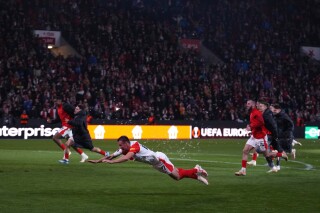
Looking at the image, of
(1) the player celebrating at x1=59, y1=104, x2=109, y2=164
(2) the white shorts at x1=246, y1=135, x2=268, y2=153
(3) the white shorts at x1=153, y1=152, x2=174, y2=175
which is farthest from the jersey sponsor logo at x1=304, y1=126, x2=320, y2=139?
(3) the white shorts at x1=153, y1=152, x2=174, y2=175

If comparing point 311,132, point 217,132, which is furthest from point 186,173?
point 311,132

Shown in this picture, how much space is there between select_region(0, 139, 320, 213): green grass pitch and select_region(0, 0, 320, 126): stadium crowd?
19705 mm

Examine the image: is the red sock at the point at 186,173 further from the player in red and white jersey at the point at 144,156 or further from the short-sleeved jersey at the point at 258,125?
the short-sleeved jersey at the point at 258,125

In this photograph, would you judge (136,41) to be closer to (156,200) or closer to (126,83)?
(126,83)

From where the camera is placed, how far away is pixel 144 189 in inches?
683

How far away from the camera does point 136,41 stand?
53.6 meters

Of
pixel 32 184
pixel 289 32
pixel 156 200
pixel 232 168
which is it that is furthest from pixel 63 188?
pixel 289 32

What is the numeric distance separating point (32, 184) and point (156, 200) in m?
3.91

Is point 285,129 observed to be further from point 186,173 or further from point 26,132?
point 26,132

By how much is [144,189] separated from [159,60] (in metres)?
36.1

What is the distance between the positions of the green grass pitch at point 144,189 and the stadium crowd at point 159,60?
64.6 feet

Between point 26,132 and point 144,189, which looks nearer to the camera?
point 144,189

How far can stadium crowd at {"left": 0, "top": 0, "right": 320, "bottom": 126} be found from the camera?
4594 centimetres

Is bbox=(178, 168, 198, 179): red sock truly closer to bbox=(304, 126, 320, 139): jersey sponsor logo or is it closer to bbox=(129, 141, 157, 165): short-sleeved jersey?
bbox=(129, 141, 157, 165): short-sleeved jersey
